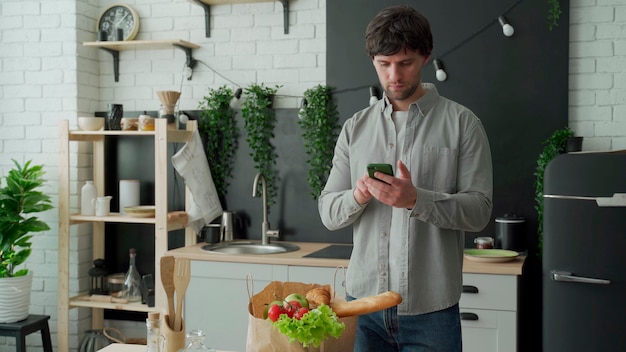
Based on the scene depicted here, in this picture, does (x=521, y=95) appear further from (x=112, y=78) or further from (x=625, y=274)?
(x=112, y=78)

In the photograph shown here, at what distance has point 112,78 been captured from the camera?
4602 mm

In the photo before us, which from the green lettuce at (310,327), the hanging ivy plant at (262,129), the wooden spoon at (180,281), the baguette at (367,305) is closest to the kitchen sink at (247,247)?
the hanging ivy plant at (262,129)

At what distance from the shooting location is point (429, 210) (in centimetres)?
199

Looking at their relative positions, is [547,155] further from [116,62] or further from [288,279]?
[116,62]

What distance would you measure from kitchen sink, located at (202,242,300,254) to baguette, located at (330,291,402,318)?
7.51ft

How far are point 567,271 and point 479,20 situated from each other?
1516mm

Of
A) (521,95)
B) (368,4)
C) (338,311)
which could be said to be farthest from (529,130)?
(338,311)

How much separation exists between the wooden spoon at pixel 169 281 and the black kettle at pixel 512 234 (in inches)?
92.0

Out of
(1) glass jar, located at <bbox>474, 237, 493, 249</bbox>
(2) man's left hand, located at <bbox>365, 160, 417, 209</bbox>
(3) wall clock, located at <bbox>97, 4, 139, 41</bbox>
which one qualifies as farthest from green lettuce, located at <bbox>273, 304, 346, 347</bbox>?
(3) wall clock, located at <bbox>97, 4, 139, 41</bbox>

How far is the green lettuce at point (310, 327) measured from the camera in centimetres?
153

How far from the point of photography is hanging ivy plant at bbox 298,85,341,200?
160 inches

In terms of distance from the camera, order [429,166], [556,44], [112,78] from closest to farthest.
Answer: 1. [429,166]
2. [556,44]
3. [112,78]

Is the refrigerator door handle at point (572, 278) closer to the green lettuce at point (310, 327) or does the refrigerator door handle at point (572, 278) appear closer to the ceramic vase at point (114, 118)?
the green lettuce at point (310, 327)

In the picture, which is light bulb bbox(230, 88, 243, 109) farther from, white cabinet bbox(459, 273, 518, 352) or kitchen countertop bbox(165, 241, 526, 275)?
white cabinet bbox(459, 273, 518, 352)
